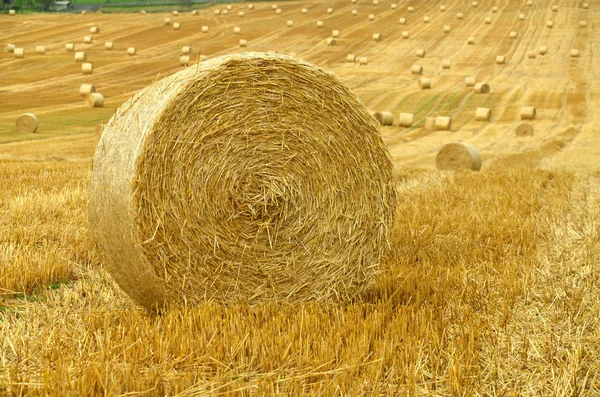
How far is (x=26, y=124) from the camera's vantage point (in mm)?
22656

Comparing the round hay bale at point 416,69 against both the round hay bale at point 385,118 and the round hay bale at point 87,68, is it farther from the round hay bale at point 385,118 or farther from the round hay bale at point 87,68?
the round hay bale at point 87,68

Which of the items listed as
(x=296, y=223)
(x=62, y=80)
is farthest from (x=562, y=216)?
(x=62, y=80)

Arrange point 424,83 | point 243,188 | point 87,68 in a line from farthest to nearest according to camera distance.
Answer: point 87,68 → point 424,83 → point 243,188

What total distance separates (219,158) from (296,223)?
2.21ft

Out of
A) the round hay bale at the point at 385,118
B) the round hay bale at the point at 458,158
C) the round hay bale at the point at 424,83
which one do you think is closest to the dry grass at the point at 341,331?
the round hay bale at the point at 458,158

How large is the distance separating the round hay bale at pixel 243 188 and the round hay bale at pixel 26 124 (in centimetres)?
1814

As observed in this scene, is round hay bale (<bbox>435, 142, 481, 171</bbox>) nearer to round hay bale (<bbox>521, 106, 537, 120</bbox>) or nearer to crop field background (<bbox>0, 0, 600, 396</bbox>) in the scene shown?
crop field background (<bbox>0, 0, 600, 396</bbox>)

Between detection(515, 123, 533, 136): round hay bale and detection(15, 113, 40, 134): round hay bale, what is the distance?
13498 mm

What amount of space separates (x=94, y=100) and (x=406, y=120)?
10.4m

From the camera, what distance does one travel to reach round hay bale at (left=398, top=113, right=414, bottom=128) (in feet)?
85.1

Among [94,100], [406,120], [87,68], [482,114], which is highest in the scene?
[87,68]

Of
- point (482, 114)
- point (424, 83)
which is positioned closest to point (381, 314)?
point (482, 114)

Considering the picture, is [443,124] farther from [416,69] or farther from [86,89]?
[86,89]

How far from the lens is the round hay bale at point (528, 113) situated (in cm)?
2644
